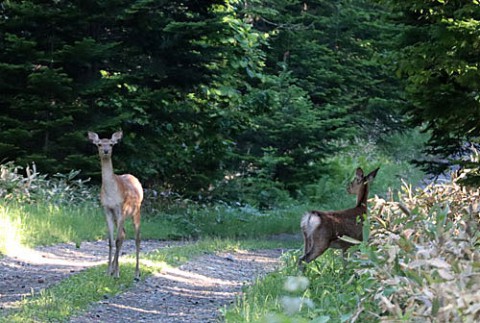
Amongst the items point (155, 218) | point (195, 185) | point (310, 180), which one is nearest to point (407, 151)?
point (310, 180)

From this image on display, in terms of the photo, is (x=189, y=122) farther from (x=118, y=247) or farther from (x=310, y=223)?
(x=310, y=223)

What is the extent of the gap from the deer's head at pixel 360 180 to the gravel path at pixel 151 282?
6.12 feet

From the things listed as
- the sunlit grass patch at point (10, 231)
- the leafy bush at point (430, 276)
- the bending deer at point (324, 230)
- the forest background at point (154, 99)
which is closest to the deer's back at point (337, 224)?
the bending deer at point (324, 230)

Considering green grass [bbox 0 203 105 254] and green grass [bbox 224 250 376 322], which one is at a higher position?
green grass [bbox 224 250 376 322]

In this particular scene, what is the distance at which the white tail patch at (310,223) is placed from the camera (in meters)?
10.5

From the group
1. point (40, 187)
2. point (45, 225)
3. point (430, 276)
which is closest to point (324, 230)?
point (430, 276)

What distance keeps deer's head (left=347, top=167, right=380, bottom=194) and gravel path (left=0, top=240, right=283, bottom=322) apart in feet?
6.12

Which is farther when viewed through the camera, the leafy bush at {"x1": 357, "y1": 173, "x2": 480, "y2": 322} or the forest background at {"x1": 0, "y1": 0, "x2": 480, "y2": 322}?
the forest background at {"x1": 0, "y1": 0, "x2": 480, "y2": 322}

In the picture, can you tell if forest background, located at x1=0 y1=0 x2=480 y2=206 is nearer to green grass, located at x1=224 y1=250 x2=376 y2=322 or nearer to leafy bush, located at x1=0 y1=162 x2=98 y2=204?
leafy bush, located at x1=0 y1=162 x2=98 y2=204

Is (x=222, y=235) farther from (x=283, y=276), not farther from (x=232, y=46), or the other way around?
(x=283, y=276)

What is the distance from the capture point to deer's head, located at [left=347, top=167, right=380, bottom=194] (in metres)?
11.2

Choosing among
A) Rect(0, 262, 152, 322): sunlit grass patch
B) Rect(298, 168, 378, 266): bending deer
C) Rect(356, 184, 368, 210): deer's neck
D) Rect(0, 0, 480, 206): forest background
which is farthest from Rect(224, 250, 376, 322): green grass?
Rect(0, 0, 480, 206): forest background

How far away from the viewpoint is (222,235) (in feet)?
66.5

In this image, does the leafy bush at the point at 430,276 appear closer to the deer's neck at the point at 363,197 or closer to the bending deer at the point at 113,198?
the deer's neck at the point at 363,197
